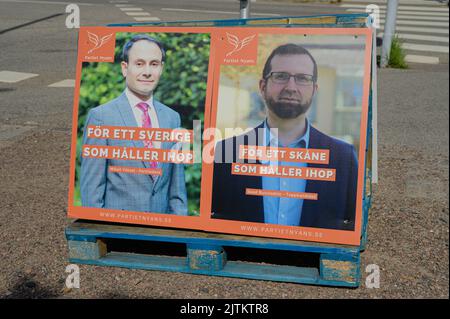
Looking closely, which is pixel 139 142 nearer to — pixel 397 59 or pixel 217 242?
pixel 217 242

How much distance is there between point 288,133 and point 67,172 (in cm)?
302

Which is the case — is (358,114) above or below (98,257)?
above

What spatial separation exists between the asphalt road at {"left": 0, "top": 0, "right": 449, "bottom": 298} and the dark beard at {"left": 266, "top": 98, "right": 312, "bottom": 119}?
1.09 metres

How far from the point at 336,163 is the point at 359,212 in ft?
1.09

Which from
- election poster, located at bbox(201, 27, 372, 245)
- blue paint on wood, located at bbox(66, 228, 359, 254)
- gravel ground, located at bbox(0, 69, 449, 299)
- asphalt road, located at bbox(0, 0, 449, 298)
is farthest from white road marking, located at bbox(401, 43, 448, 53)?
blue paint on wood, located at bbox(66, 228, 359, 254)

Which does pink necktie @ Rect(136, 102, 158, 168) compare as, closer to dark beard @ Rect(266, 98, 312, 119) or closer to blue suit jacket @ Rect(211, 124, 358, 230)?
blue suit jacket @ Rect(211, 124, 358, 230)

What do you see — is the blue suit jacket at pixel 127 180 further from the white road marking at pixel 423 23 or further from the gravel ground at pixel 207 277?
the white road marking at pixel 423 23

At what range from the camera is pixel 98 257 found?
4.29 meters

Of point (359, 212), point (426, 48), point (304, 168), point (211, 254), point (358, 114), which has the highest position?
point (426, 48)

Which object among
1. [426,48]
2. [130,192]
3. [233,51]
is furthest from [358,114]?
[426,48]

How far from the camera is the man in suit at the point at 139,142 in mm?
4176

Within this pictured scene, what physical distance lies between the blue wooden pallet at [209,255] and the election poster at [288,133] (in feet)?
0.31

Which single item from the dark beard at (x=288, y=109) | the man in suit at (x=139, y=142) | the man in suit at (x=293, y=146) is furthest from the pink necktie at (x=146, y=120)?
the dark beard at (x=288, y=109)

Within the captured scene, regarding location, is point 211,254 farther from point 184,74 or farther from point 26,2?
point 26,2
